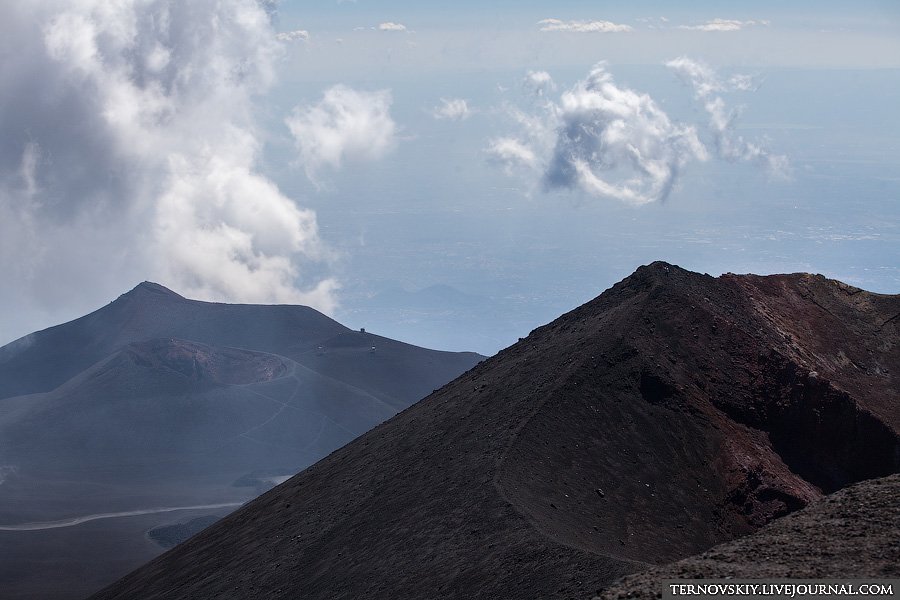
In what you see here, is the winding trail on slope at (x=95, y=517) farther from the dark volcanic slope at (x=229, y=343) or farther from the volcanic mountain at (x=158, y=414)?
the dark volcanic slope at (x=229, y=343)

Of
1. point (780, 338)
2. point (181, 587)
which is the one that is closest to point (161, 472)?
point (181, 587)

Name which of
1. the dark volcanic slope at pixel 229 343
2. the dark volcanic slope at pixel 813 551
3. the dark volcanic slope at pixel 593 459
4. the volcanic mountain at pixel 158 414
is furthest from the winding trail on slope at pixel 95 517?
the dark volcanic slope at pixel 813 551

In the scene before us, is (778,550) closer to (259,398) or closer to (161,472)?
(161,472)

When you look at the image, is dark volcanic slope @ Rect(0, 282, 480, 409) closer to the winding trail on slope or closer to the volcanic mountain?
the volcanic mountain

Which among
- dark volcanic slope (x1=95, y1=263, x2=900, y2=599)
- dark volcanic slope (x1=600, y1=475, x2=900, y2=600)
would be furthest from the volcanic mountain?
dark volcanic slope (x1=600, y1=475, x2=900, y2=600)

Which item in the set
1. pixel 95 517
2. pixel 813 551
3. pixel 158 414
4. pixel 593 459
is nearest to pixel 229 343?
pixel 158 414

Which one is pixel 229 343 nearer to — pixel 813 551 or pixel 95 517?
pixel 95 517
